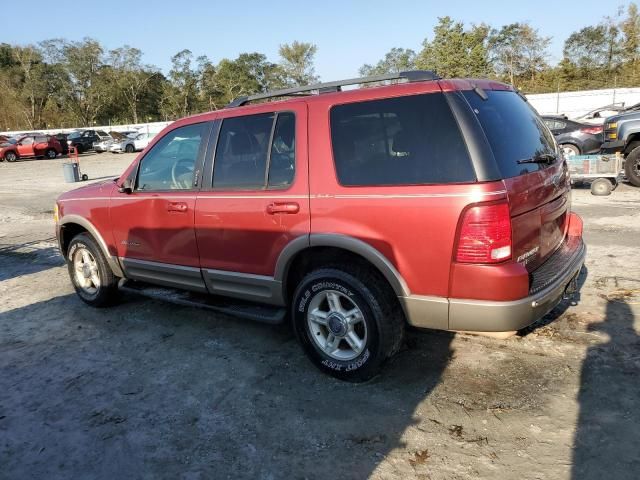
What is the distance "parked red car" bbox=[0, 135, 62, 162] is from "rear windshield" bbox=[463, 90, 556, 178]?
3494 cm

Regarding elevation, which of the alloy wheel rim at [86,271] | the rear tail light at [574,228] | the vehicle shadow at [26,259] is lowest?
the vehicle shadow at [26,259]

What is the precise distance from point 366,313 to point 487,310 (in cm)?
76

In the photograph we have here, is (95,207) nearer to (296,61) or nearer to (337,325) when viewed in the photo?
(337,325)

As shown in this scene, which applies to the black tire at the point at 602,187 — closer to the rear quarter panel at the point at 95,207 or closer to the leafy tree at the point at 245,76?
the rear quarter panel at the point at 95,207

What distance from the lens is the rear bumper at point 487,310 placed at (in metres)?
2.82

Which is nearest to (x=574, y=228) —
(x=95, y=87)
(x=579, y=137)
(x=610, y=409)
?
(x=610, y=409)

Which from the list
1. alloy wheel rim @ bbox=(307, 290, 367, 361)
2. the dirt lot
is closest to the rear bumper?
alloy wheel rim @ bbox=(307, 290, 367, 361)

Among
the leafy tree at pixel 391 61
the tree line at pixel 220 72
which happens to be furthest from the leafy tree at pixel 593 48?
the leafy tree at pixel 391 61

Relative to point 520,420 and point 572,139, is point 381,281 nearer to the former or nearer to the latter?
point 520,420

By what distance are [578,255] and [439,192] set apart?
1428 millimetres

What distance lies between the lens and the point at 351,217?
3172 millimetres

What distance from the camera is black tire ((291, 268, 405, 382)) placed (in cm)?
317

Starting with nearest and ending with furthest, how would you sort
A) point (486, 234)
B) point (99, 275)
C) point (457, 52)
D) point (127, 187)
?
point (486, 234)
point (127, 187)
point (99, 275)
point (457, 52)

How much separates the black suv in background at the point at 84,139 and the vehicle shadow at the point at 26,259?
3025 centimetres
